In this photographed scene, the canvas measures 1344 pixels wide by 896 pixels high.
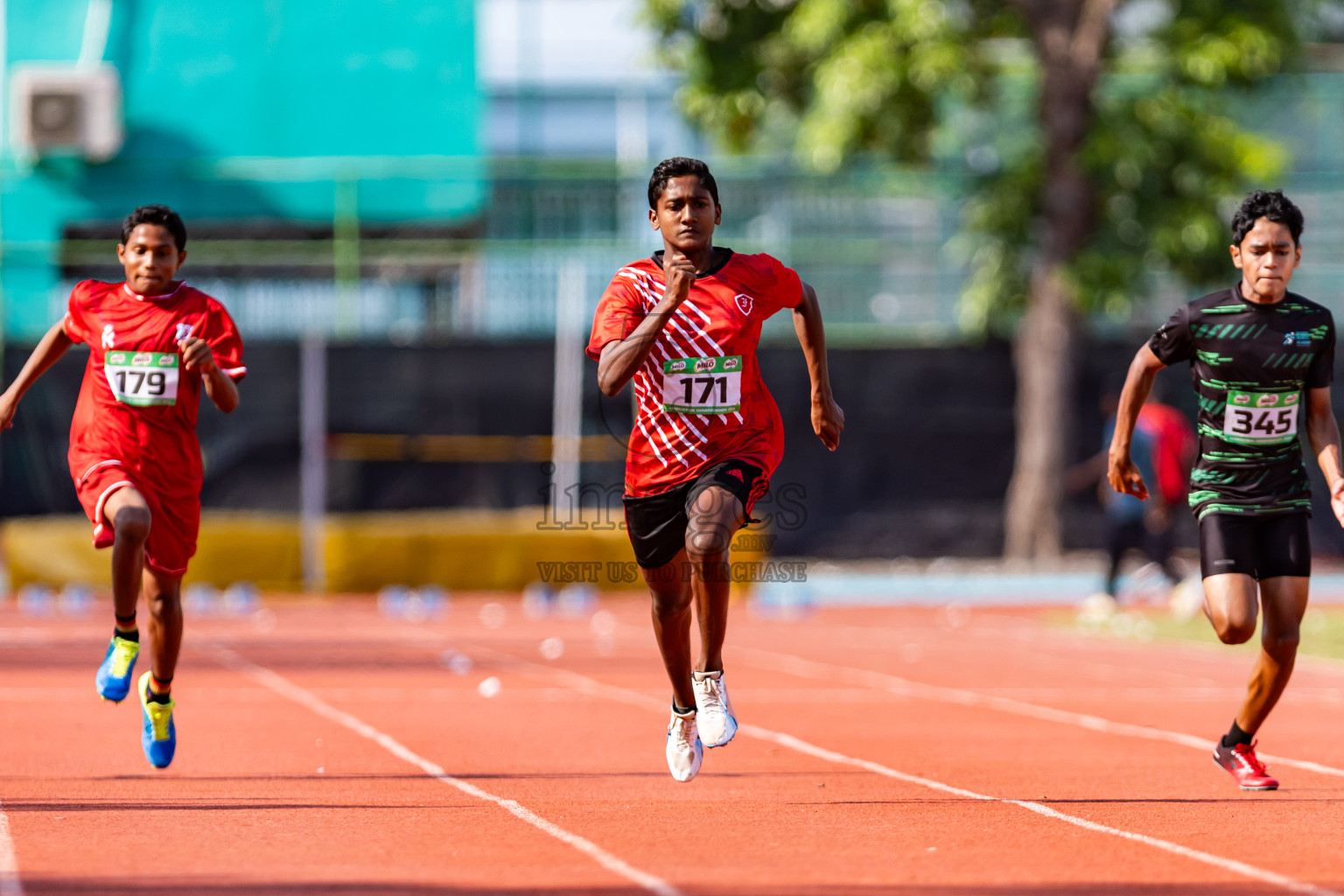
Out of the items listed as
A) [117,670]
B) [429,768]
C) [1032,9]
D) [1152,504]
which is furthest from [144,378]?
[1032,9]

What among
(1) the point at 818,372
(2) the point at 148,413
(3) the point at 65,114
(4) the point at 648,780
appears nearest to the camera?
(1) the point at 818,372

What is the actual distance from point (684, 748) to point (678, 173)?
6.69 ft

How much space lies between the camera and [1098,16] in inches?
902

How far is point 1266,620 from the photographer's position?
296 inches

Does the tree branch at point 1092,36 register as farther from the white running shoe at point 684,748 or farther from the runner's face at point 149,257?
the white running shoe at point 684,748

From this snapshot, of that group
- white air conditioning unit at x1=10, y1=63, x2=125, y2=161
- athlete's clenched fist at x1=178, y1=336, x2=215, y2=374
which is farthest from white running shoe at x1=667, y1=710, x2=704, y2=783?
white air conditioning unit at x1=10, y1=63, x2=125, y2=161

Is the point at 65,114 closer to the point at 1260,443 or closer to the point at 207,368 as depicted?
the point at 207,368

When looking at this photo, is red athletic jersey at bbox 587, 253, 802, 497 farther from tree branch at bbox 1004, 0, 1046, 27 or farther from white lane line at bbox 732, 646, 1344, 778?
tree branch at bbox 1004, 0, 1046, 27

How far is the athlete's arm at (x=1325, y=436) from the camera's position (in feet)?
24.5

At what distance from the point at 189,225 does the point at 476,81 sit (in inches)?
183

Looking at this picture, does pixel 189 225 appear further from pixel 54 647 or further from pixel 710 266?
pixel 710 266

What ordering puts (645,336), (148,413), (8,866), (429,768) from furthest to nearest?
(429,768) < (148,413) < (645,336) < (8,866)

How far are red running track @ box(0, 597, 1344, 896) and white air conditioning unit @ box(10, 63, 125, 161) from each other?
12.5m

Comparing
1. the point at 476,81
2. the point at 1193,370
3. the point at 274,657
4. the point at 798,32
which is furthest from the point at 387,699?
the point at 476,81
